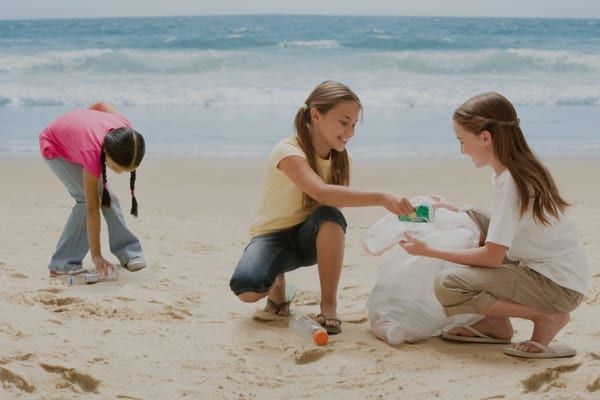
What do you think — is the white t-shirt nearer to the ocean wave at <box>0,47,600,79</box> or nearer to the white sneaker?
the white sneaker

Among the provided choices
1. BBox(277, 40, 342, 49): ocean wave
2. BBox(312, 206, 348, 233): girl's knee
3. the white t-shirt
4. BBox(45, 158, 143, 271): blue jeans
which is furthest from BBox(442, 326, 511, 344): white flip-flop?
BBox(277, 40, 342, 49): ocean wave

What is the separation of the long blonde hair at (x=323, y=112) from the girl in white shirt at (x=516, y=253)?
1.81 feet

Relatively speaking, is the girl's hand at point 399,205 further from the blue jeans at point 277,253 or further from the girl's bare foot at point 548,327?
the girl's bare foot at point 548,327

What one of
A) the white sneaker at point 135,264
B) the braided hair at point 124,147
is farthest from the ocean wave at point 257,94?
the braided hair at point 124,147

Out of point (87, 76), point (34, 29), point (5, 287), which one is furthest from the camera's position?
point (34, 29)

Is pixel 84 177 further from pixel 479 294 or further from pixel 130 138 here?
pixel 479 294

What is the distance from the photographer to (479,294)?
2.97 meters

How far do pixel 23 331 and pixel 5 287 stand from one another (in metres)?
0.71

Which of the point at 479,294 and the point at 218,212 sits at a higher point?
the point at 479,294

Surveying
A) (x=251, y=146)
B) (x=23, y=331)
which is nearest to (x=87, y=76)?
(x=251, y=146)

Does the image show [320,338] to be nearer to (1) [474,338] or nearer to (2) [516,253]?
(1) [474,338]

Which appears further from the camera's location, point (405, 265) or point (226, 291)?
point (226, 291)

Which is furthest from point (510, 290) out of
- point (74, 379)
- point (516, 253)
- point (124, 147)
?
point (124, 147)

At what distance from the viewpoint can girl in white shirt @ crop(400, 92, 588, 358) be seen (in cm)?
288
